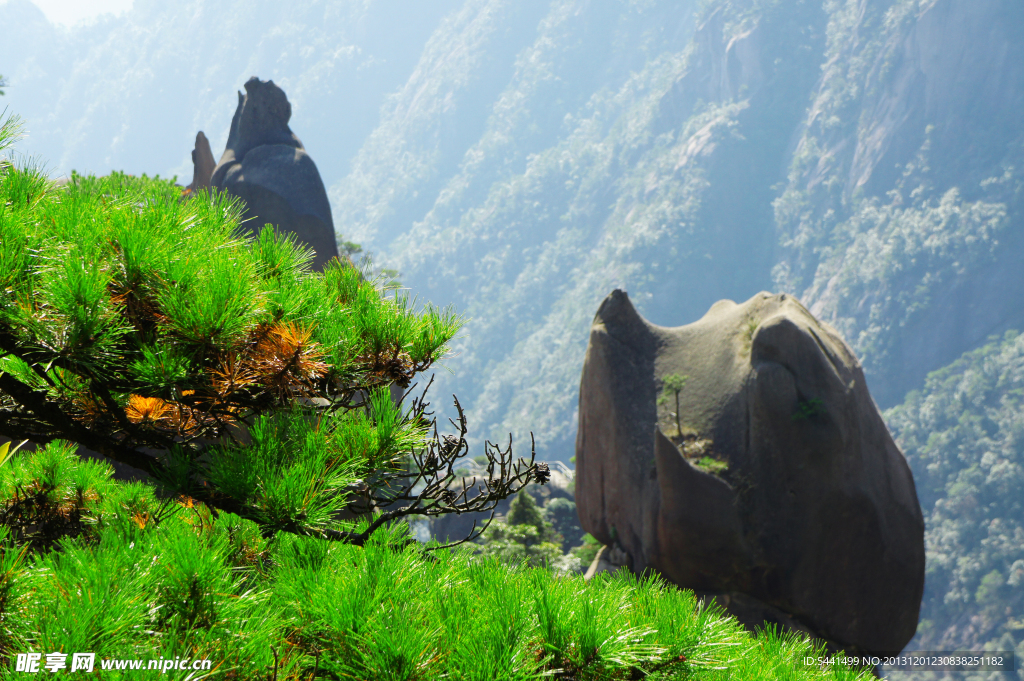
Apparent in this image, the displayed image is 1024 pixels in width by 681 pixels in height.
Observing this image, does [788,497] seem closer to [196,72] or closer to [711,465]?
[711,465]

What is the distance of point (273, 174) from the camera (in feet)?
44.8

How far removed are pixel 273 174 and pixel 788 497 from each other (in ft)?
39.0

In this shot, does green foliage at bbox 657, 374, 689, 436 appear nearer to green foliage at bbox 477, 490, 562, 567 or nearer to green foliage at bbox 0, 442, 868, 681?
green foliage at bbox 477, 490, 562, 567

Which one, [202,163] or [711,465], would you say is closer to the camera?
[711,465]

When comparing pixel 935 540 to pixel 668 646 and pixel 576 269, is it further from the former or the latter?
pixel 576 269

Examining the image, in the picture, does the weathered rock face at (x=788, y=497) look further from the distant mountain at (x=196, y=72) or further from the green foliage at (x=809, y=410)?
the distant mountain at (x=196, y=72)

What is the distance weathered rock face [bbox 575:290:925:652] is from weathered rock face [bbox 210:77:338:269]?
352 inches

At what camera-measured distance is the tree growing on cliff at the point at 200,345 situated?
1.27 metres

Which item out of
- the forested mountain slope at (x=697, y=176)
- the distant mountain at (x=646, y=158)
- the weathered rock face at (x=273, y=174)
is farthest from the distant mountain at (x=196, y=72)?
the weathered rock face at (x=273, y=174)

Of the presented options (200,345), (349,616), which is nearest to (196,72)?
(200,345)

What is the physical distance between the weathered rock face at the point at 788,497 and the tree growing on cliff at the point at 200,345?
6180mm

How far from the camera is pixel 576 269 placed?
66438 millimetres

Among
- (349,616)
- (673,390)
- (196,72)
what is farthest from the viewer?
(196,72)

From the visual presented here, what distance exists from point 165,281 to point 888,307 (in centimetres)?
4479
